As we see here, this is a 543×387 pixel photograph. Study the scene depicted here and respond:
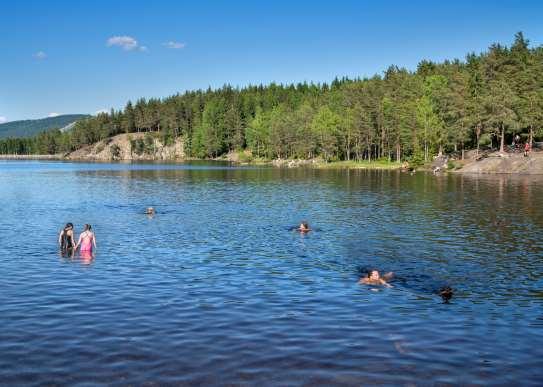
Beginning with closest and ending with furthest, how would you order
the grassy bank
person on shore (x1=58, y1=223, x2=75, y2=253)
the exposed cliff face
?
1. person on shore (x1=58, y1=223, x2=75, y2=253)
2. the exposed cliff face
3. the grassy bank

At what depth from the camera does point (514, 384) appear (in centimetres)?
1593

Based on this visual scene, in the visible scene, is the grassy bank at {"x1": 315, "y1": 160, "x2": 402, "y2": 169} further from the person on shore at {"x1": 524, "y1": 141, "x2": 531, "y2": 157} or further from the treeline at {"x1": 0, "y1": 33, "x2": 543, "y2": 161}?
the person on shore at {"x1": 524, "y1": 141, "x2": 531, "y2": 157}

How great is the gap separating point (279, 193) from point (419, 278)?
53.8m

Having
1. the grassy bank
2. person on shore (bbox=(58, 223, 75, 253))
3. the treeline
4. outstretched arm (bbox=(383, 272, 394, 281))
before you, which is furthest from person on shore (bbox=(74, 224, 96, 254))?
the grassy bank

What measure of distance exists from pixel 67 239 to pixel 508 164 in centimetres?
10921

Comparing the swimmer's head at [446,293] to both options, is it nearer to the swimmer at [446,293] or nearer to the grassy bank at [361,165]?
the swimmer at [446,293]

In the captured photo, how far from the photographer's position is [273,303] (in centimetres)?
2434

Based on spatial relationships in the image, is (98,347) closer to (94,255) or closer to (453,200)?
(94,255)

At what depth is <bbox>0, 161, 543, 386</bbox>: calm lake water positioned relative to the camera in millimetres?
16906

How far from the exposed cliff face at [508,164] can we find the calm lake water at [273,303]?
68745 millimetres

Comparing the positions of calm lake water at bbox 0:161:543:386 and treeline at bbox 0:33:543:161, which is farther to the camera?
treeline at bbox 0:33:543:161

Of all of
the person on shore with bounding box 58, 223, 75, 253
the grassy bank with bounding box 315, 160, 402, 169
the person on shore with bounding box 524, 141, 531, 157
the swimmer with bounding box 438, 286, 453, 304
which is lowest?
the swimmer with bounding box 438, 286, 453, 304

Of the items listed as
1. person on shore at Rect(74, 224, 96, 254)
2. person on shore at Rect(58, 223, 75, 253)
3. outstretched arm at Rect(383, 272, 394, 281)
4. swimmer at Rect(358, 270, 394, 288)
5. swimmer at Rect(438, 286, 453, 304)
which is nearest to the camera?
swimmer at Rect(438, 286, 453, 304)

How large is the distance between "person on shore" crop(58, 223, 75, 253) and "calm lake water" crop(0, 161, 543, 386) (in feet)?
3.20
